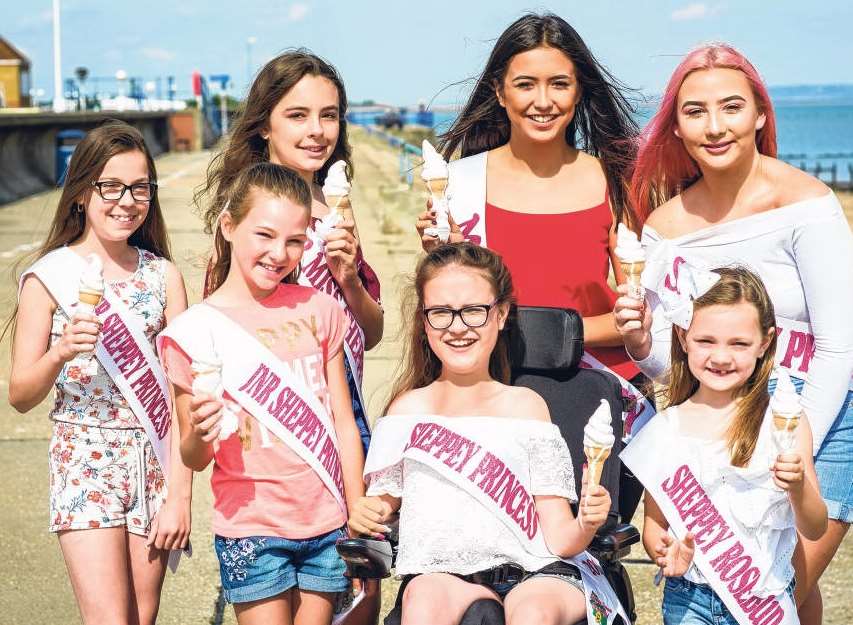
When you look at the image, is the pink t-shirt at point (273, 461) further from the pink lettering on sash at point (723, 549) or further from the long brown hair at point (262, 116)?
the pink lettering on sash at point (723, 549)

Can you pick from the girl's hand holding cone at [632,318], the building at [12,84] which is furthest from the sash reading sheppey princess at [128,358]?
the building at [12,84]

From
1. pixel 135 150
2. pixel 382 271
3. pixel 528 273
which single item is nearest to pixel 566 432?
pixel 528 273

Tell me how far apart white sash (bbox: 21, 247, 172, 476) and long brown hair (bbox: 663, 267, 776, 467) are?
5.25 ft

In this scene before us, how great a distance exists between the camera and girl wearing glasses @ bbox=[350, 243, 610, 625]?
2969mm

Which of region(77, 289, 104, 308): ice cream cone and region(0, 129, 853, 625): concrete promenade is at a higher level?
region(77, 289, 104, 308): ice cream cone

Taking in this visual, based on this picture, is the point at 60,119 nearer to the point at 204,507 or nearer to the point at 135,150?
the point at 204,507

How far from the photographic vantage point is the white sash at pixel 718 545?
2932 mm

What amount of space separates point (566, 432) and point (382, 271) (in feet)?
28.8

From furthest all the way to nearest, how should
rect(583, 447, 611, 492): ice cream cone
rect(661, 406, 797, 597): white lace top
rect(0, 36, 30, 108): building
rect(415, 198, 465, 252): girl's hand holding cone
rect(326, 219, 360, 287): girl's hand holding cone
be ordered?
rect(0, 36, 30, 108): building, rect(415, 198, 465, 252): girl's hand holding cone, rect(326, 219, 360, 287): girl's hand holding cone, rect(661, 406, 797, 597): white lace top, rect(583, 447, 611, 492): ice cream cone

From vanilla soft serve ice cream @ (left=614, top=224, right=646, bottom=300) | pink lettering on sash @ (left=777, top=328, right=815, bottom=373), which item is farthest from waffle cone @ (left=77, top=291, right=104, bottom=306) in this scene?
pink lettering on sash @ (left=777, top=328, right=815, bottom=373)

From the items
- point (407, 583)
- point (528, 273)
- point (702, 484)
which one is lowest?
point (407, 583)

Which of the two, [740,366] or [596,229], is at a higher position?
[596,229]

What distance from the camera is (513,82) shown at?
3668 mm

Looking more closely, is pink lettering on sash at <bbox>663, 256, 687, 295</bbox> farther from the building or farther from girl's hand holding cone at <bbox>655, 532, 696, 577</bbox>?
the building
